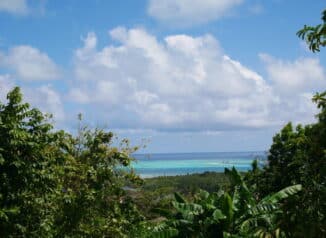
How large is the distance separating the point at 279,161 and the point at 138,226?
17.6 ft

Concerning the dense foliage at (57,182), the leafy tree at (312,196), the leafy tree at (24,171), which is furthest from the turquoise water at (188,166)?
the leafy tree at (312,196)

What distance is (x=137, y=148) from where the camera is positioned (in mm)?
13484

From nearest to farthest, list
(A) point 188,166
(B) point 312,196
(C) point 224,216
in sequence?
(B) point 312,196, (C) point 224,216, (A) point 188,166

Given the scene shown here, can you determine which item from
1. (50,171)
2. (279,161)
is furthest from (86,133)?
(279,161)

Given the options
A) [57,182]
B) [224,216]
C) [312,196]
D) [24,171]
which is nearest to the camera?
[312,196]

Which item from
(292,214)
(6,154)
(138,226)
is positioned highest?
(6,154)

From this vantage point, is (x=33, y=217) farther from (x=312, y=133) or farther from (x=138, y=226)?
(x=312, y=133)

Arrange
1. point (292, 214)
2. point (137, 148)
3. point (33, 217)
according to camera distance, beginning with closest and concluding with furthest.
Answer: point (292, 214), point (33, 217), point (137, 148)

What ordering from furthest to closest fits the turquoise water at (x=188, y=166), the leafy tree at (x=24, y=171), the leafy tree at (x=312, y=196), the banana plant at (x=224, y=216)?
the turquoise water at (x=188, y=166) → the banana plant at (x=224, y=216) → the leafy tree at (x=24, y=171) → the leafy tree at (x=312, y=196)

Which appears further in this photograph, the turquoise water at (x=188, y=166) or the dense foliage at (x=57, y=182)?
the turquoise water at (x=188, y=166)

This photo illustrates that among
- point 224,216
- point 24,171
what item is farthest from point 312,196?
point 224,216

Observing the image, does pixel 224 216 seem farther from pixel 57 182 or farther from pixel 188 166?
pixel 188 166

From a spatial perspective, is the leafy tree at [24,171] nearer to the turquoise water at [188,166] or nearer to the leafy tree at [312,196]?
the turquoise water at [188,166]

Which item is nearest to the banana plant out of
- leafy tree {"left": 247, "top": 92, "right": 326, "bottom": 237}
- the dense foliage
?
the dense foliage
